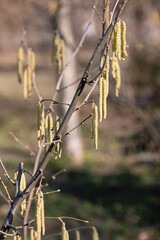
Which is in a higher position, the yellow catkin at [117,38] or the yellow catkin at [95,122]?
the yellow catkin at [117,38]

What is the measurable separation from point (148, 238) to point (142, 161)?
2794 millimetres

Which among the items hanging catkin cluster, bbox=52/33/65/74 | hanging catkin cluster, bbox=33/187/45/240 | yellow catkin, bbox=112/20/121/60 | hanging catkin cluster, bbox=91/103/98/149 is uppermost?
hanging catkin cluster, bbox=52/33/65/74

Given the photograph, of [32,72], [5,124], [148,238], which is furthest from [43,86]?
[32,72]

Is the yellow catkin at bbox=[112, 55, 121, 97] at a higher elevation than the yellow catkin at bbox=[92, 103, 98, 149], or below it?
higher

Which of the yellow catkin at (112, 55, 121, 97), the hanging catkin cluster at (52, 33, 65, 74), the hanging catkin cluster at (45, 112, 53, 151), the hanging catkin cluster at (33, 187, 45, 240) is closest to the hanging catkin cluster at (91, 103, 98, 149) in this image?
the hanging catkin cluster at (45, 112, 53, 151)

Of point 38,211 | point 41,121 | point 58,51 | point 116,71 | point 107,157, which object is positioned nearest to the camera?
point 38,211

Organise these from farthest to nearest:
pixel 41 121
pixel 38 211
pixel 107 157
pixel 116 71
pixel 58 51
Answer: pixel 107 157 < pixel 58 51 < pixel 116 71 < pixel 41 121 < pixel 38 211

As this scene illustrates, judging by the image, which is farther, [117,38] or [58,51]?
[58,51]

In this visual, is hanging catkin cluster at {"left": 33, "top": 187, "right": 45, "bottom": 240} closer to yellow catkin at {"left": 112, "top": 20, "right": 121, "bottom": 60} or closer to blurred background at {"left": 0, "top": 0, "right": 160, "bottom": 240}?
yellow catkin at {"left": 112, "top": 20, "right": 121, "bottom": 60}

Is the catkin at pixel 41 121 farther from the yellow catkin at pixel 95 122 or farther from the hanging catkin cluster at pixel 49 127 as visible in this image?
the yellow catkin at pixel 95 122

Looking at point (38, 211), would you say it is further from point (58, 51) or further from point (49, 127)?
point (58, 51)

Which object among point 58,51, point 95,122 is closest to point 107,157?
point 58,51

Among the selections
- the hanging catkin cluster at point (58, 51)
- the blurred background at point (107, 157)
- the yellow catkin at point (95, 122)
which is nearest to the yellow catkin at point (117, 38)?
the yellow catkin at point (95, 122)

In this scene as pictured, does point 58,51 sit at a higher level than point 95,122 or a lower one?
higher
